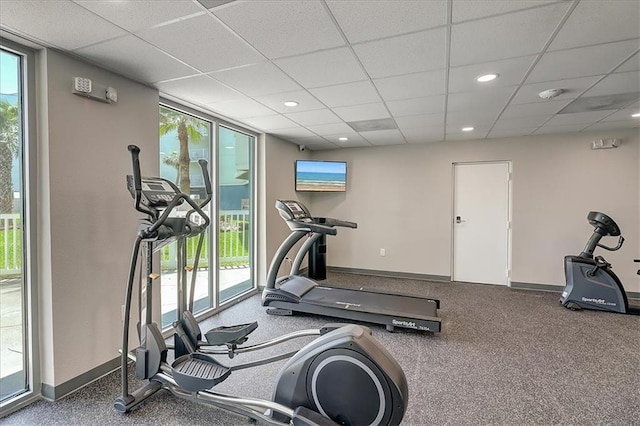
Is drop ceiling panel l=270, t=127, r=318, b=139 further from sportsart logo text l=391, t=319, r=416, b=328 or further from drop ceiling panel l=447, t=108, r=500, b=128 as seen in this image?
sportsart logo text l=391, t=319, r=416, b=328

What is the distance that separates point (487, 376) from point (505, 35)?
8.12 ft

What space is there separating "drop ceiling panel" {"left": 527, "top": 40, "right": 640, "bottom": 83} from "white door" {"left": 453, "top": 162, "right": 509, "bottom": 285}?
108 inches

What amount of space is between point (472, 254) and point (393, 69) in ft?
13.1

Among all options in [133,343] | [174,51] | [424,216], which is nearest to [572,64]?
[174,51]

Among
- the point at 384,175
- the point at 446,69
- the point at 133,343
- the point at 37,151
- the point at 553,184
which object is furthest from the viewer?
the point at 384,175

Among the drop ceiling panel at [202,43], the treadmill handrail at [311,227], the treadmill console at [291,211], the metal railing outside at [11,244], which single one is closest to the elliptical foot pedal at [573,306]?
the treadmill handrail at [311,227]

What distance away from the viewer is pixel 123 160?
260 centimetres

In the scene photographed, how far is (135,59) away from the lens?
2.29 m

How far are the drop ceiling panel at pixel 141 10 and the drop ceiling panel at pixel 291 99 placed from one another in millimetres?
1377

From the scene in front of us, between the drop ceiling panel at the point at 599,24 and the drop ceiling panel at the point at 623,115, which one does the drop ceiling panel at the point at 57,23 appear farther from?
the drop ceiling panel at the point at 623,115

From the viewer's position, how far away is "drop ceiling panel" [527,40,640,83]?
2.15 metres

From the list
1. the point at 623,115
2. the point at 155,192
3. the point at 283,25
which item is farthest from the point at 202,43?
the point at 623,115

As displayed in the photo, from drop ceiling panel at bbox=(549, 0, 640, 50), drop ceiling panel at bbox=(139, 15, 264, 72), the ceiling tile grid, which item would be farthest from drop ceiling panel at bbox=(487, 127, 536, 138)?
drop ceiling panel at bbox=(139, 15, 264, 72)

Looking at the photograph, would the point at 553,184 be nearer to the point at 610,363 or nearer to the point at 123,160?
the point at 610,363
